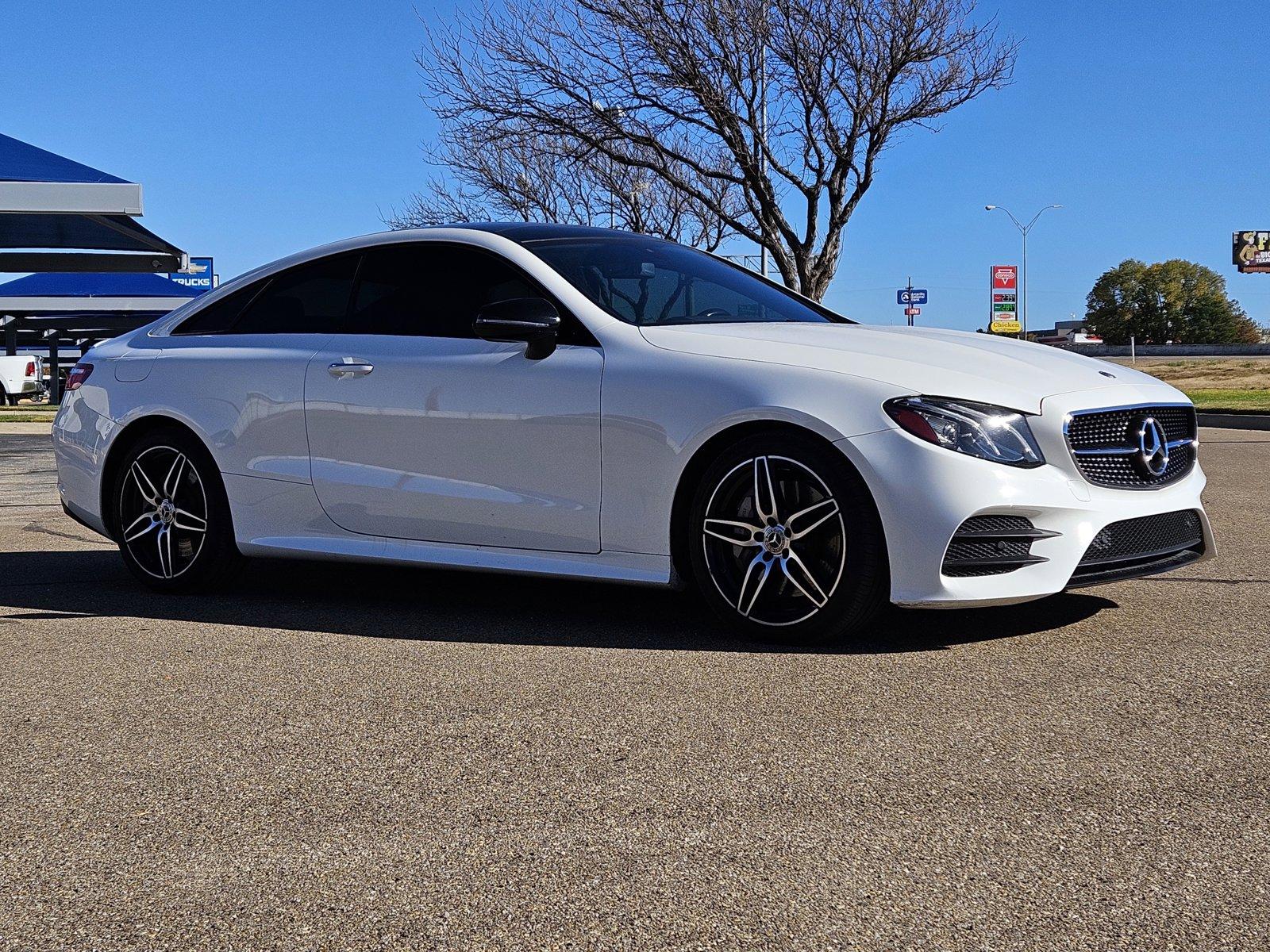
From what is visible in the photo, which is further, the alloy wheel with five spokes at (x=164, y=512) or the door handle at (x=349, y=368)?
the alloy wheel with five spokes at (x=164, y=512)

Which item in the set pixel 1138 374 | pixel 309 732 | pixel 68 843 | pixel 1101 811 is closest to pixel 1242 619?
pixel 1138 374

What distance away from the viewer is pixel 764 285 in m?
6.16

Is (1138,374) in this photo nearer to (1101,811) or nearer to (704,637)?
(704,637)

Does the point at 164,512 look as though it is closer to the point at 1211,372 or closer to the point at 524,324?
the point at 524,324

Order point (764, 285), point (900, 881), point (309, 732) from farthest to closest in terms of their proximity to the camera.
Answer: point (764, 285), point (309, 732), point (900, 881)

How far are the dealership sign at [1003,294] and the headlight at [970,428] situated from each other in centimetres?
7494

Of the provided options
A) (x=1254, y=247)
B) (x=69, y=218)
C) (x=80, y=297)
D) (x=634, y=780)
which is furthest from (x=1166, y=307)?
(x=634, y=780)

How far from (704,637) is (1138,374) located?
6.34 feet

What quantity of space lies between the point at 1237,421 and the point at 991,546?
20.2 m

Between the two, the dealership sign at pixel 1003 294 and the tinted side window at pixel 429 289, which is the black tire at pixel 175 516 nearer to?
the tinted side window at pixel 429 289

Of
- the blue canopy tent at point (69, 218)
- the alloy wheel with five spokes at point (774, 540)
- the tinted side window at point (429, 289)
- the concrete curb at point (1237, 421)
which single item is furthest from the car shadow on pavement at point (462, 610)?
the concrete curb at point (1237, 421)

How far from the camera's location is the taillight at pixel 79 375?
6.57 meters

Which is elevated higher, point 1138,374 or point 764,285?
point 764,285

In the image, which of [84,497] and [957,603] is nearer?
[957,603]
